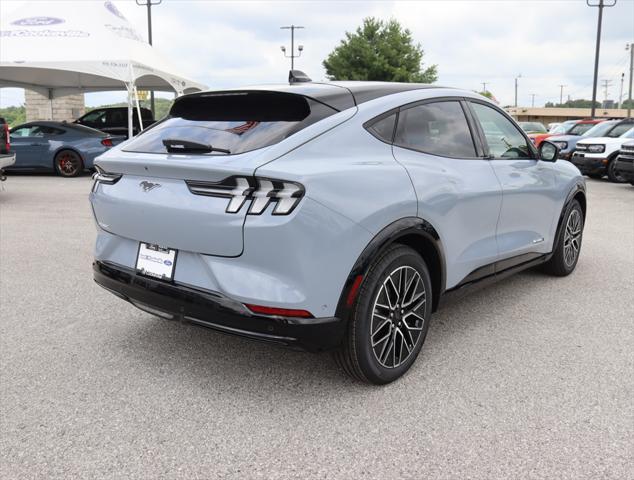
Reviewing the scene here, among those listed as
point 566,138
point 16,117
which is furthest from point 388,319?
point 16,117

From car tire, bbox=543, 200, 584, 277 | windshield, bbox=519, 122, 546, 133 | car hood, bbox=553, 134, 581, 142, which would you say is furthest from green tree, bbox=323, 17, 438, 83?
car tire, bbox=543, 200, 584, 277

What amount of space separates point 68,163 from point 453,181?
12996mm

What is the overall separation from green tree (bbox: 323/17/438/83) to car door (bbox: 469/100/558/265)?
43076mm

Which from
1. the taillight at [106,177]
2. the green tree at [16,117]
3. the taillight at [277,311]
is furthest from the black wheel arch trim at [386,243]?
the green tree at [16,117]

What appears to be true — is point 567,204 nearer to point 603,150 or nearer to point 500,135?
point 500,135

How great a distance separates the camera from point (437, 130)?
141 inches

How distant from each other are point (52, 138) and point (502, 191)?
12976mm

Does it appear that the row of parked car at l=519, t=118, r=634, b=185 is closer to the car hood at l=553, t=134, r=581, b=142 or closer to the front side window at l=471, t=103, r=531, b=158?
the car hood at l=553, t=134, r=581, b=142

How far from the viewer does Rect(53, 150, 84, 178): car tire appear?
46.8 feet

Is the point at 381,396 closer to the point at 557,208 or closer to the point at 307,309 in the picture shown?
the point at 307,309

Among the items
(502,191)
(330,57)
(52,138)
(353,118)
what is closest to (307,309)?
(353,118)

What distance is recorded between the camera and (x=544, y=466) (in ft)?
7.88

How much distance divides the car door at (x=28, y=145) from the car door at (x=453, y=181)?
510 inches

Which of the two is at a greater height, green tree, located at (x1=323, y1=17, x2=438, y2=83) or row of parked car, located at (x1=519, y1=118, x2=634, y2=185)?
green tree, located at (x1=323, y1=17, x2=438, y2=83)
